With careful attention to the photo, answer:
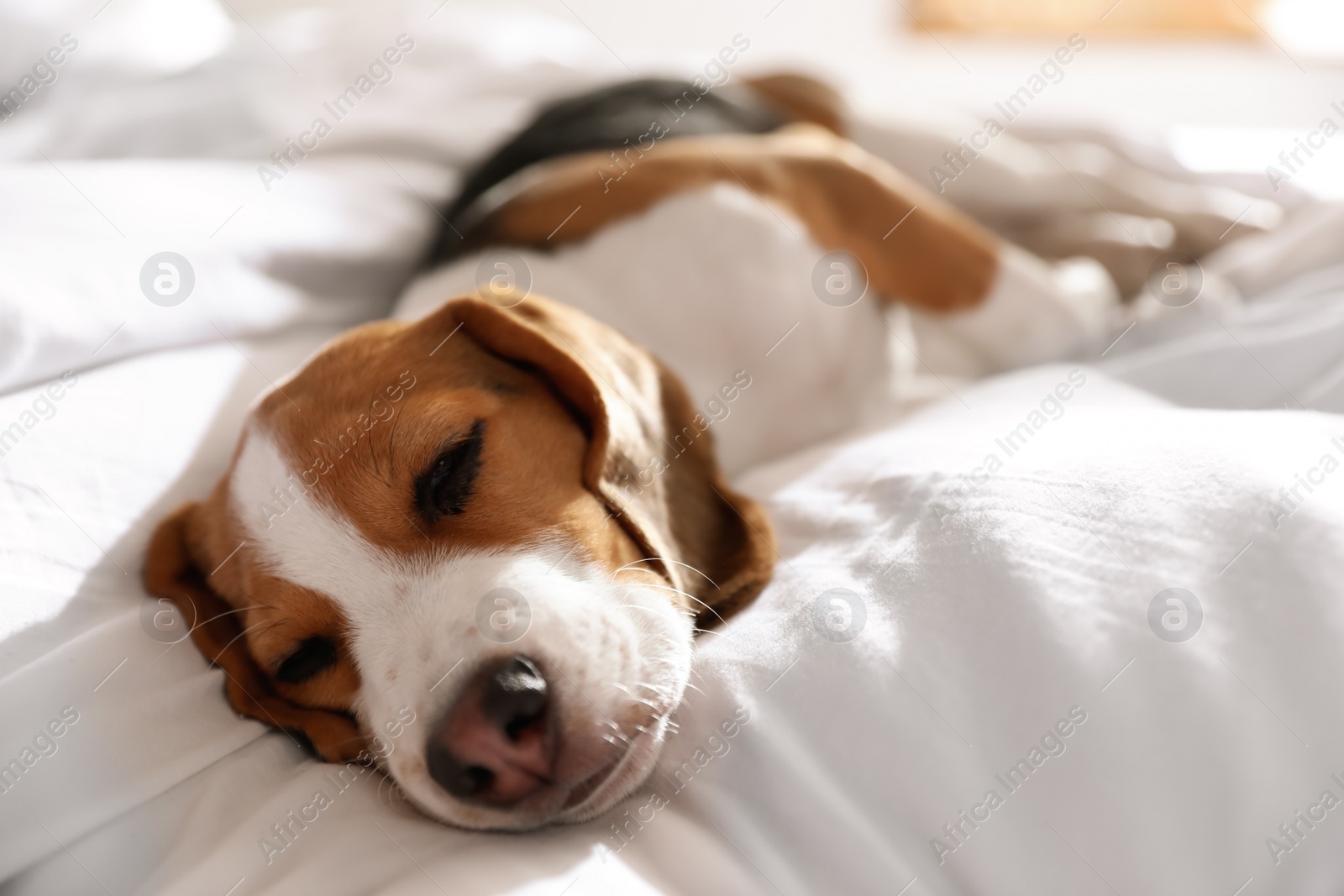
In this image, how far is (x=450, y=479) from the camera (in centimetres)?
138

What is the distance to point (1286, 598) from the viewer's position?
1.01 metres

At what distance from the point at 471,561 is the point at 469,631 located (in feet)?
0.46

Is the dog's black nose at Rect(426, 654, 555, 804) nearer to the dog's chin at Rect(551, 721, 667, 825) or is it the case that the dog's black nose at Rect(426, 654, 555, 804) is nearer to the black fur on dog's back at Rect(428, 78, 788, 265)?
the dog's chin at Rect(551, 721, 667, 825)

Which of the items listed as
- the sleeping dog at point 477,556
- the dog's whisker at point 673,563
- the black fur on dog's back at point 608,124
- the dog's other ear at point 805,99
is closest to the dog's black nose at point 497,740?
the sleeping dog at point 477,556

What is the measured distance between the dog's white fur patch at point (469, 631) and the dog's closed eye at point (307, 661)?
74mm

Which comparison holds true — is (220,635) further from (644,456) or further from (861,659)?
(861,659)

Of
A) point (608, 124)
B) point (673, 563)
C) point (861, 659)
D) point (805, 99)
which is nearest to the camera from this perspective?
point (861, 659)

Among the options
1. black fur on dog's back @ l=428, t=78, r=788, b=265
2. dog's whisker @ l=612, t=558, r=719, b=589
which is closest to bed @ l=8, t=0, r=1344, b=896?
dog's whisker @ l=612, t=558, r=719, b=589

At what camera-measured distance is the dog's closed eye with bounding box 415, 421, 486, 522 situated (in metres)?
1.35

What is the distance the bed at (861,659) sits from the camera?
0.97 m

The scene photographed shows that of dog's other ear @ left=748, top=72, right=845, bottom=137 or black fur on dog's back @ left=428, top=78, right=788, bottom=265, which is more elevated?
black fur on dog's back @ left=428, top=78, right=788, bottom=265

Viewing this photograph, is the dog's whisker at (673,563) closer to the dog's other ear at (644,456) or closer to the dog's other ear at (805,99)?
the dog's other ear at (644,456)

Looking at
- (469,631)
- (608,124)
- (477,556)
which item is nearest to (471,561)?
(477,556)

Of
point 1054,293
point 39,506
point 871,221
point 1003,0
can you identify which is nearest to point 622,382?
point 39,506
